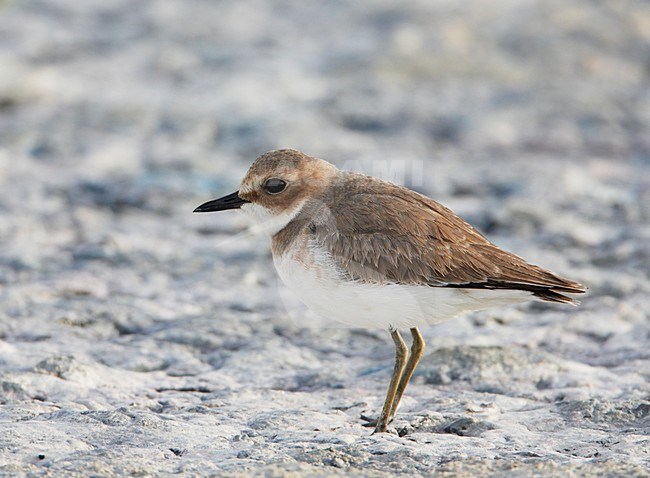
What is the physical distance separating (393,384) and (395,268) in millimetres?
558

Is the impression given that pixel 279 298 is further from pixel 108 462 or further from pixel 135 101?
pixel 135 101

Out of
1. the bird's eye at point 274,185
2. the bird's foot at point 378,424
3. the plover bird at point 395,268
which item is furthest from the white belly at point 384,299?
the bird's eye at point 274,185

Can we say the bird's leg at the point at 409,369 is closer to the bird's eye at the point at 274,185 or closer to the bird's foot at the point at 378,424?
the bird's foot at the point at 378,424

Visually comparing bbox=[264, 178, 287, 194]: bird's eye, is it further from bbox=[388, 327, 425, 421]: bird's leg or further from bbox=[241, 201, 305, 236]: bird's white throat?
bbox=[388, 327, 425, 421]: bird's leg

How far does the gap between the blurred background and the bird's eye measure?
1.06m

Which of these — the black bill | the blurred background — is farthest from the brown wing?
the blurred background

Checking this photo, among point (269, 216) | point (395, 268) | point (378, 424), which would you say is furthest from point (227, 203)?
point (378, 424)

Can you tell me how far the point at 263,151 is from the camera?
8906 millimetres

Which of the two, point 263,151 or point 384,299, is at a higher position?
point 263,151

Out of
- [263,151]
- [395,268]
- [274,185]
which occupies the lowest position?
[395,268]

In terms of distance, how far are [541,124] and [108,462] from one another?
7015mm

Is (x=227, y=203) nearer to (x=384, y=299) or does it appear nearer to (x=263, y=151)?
(x=384, y=299)

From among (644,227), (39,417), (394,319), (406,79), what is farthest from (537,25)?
(39,417)

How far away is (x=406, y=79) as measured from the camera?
10570 mm
